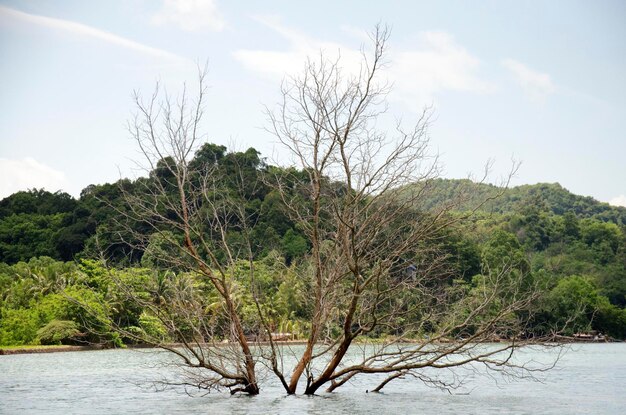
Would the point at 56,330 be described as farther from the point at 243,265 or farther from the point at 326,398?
the point at 326,398

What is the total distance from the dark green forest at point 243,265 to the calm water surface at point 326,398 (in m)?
8.97

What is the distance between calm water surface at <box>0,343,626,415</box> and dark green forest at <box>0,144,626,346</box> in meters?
8.97

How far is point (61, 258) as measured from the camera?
72.1 m

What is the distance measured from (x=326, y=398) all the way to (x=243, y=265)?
3484 cm

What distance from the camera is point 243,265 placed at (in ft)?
178

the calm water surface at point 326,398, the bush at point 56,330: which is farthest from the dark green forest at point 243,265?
the calm water surface at point 326,398

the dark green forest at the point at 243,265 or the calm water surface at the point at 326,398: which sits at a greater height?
the dark green forest at the point at 243,265

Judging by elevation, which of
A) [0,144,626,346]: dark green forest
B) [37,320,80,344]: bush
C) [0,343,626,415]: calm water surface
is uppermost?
[0,144,626,346]: dark green forest

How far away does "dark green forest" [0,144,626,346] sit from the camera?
49938mm

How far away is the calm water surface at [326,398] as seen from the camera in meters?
18.4

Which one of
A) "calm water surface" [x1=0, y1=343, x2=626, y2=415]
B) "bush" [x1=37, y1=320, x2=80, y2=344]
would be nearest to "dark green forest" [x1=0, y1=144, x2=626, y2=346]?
"bush" [x1=37, y1=320, x2=80, y2=344]

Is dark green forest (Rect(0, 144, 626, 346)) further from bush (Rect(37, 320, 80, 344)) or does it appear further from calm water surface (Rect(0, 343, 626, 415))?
calm water surface (Rect(0, 343, 626, 415))

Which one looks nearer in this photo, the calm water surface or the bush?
the calm water surface

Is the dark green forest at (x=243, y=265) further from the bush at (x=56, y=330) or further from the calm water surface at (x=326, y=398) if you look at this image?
the calm water surface at (x=326, y=398)
